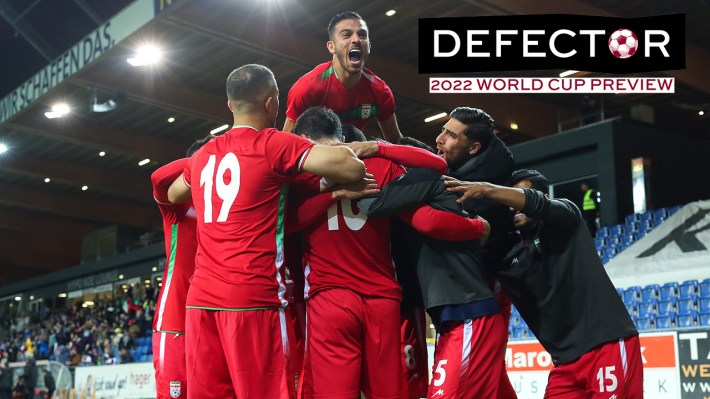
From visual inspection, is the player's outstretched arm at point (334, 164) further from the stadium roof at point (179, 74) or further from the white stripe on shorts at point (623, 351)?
the stadium roof at point (179, 74)

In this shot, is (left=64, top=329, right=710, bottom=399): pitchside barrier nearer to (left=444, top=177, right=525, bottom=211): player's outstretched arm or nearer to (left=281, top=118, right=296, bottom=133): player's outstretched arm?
(left=444, top=177, right=525, bottom=211): player's outstretched arm

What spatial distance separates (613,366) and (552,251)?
728mm

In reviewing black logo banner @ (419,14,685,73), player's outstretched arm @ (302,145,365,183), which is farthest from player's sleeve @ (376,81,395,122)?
black logo banner @ (419,14,685,73)

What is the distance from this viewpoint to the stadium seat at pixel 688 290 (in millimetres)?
13917

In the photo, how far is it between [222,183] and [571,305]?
2.12 m

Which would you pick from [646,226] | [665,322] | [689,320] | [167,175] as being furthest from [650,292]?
[167,175]

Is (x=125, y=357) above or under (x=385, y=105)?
under

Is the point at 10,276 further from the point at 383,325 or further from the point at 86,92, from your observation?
the point at 383,325

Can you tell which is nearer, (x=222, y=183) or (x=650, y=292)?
(x=222, y=183)

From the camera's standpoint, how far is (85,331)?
30.6 meters

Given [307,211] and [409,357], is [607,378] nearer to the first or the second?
[409,357]

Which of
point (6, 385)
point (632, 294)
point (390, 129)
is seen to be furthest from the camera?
point (6, 385)

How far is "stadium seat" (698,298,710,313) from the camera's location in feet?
43.9

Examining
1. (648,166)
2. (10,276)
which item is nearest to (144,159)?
(648,166)
